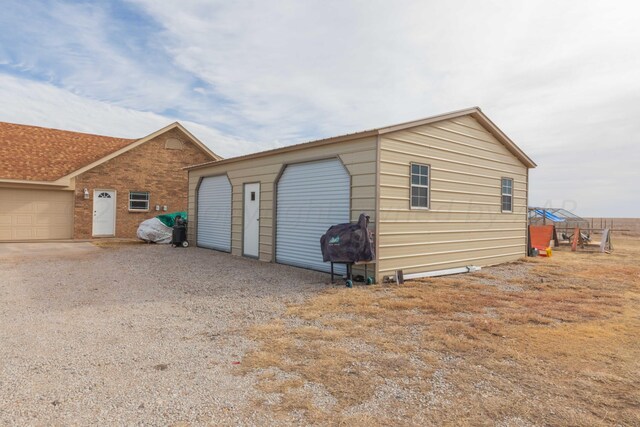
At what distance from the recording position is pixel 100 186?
1852cm

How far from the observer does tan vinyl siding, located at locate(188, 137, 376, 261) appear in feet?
28.7

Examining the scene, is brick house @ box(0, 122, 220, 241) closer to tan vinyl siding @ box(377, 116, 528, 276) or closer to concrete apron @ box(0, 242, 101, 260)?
concrete apron @ box(0, 242, 101, 260)

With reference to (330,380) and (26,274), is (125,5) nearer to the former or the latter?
(26,274)

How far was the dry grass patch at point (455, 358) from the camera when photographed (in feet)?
10.5

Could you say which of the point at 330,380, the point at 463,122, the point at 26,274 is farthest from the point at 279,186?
the point at 330,380

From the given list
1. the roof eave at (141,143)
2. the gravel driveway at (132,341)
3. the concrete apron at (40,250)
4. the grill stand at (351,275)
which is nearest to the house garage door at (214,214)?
the concrete apron at (40,250)

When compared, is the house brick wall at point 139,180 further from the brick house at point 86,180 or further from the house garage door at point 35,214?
the house garage door at point 35,214

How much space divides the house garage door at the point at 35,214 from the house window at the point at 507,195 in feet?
60.4

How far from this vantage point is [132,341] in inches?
185

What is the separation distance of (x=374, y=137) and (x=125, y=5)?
6.53m

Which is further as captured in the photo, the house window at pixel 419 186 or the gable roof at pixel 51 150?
the gable roof at pixel 51 150

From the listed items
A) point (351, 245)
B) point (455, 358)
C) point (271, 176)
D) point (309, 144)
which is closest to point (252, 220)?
point (271, 176)

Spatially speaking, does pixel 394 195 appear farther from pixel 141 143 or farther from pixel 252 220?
pixel 141 143

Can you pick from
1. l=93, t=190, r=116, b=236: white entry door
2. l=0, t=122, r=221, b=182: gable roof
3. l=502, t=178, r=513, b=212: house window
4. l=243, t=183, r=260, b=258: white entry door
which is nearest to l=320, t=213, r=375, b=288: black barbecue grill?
l=243, t=183, r=260, b=258: white entry door
